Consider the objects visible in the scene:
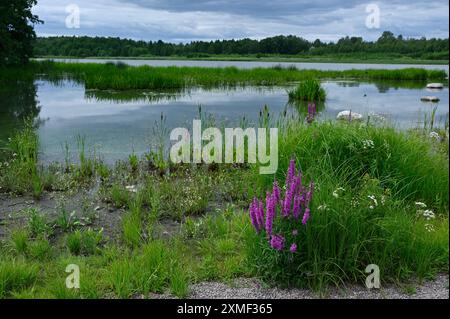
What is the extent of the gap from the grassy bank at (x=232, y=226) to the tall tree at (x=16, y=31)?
908 inches

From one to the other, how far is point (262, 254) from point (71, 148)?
23.9 feet

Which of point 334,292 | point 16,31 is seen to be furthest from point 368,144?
point 16,31

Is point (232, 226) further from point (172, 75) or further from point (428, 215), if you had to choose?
point (172, 75)

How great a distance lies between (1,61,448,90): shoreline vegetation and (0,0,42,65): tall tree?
78 centimetres

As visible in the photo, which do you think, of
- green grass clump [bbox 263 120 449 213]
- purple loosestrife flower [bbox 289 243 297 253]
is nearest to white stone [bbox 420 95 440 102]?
green grass clump [bbox 263 120 449 213]

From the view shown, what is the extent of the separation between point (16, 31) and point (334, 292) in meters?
32.3

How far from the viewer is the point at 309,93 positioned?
1919 centimetres

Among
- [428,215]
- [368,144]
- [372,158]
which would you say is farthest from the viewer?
[372,158]

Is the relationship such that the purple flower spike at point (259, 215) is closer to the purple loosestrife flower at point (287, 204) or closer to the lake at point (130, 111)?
the purple loosestrife flower at point (287, 204)

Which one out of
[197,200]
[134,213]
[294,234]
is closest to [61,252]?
[134,213]

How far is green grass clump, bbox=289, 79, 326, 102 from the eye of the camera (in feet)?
63.1

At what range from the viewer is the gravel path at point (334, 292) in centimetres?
332
